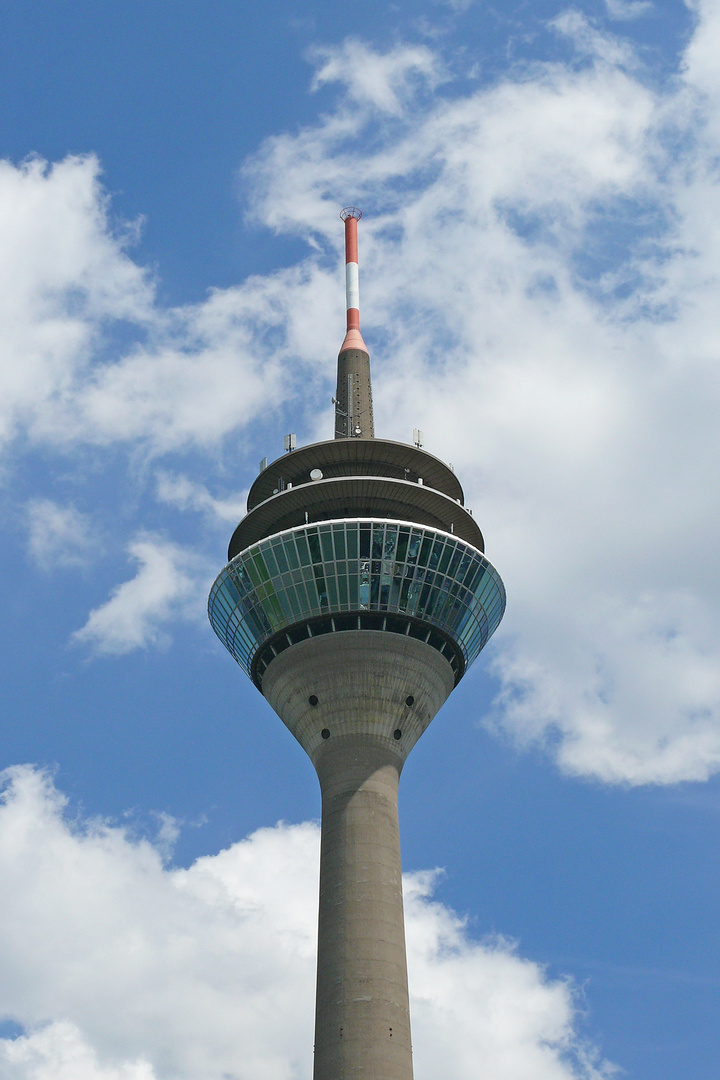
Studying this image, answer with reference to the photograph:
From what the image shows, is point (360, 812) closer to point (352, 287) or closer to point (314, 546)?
point (314, 546)

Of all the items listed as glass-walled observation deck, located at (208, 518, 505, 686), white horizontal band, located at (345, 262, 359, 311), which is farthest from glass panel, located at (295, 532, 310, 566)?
white horizontal band, located at (345, 262, 359, 311)

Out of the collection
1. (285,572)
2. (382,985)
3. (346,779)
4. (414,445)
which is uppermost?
(414,445)

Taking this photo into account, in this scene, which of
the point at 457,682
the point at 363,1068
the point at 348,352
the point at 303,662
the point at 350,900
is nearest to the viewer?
the point at 363,1068

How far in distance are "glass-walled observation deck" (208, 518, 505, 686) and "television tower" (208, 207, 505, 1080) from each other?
8 centimetres

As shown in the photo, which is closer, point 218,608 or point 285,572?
point 285,572

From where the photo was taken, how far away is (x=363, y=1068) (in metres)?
56.2

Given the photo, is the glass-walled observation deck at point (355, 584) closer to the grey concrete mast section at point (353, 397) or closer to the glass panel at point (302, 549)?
the glass panel at point (302, 549)

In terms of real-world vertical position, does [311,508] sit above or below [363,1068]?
above

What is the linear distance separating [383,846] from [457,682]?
1287 centimetres

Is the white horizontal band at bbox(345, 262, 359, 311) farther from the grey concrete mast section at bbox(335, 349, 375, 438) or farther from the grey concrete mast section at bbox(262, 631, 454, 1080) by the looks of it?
the grey concrete mast section at bbox(262, 631, 454, 1080)

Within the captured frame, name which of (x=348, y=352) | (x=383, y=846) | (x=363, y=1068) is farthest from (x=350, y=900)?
(x=348, y=352)

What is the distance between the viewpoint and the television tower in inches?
2317

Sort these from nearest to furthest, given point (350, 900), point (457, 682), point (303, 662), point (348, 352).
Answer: point (350, 900)
point (303, 662)
point (457, 682)
point (348, 352)

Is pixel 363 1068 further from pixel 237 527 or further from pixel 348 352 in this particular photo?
pixel 348 352
